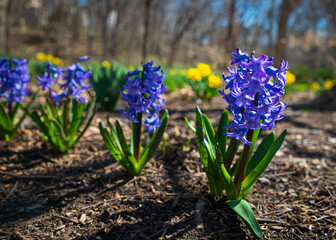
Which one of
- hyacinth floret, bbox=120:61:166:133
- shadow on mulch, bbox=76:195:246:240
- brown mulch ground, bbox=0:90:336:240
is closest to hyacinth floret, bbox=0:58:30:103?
brown mulch ground, bbox=0:90:336:240

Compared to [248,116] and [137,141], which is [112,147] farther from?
[248,116]

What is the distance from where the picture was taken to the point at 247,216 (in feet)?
4.24

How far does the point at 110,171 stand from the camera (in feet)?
6.63

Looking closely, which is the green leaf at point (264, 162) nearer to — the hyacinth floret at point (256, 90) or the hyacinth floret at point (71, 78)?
the hyacinth floret at point (256, 90)

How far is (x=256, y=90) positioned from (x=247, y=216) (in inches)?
27.0

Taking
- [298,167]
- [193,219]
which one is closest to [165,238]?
[193,219]

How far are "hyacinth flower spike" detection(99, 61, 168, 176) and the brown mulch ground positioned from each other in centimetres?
21

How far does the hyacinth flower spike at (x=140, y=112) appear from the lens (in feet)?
5.07

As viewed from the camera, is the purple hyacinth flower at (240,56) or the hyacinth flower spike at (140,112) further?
the hyacinth flower spike at (140,112)

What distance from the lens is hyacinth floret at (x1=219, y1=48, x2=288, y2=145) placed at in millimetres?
1116

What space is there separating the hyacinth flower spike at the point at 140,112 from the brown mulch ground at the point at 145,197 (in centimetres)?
21

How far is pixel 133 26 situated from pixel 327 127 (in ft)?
58.5

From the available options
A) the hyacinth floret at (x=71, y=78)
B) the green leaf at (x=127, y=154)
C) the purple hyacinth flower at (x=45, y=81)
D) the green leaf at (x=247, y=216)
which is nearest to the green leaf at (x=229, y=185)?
the green leaf at (x=247, y=216)

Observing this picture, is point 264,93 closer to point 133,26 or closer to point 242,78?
point 242,78
